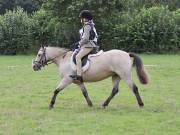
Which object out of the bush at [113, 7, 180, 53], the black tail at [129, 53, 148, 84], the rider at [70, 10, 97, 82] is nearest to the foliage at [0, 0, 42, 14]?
the bush at [113, 7, 180, 53]

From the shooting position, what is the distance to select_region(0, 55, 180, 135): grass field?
10305mm

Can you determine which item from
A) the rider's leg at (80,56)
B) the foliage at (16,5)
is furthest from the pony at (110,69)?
the foliage at (16,5)

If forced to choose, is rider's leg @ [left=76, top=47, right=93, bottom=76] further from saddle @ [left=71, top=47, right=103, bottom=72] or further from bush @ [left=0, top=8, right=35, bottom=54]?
bush @ [left=0, top=8, right=35, bottom=54]

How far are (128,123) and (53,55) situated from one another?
3.79 meters

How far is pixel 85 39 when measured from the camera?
1312 cm

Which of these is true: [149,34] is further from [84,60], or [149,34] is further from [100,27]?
[84,60]

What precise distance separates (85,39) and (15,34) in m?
25.7

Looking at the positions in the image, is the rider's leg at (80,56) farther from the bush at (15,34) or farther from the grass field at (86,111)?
the bush at (15,34)

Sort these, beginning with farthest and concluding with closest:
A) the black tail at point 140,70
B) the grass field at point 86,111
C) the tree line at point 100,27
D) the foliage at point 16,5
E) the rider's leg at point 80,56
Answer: the foliage at point 16,5 → the tree line at point 100,27 → the black tail at point 140,70 → the rider's leg at point 80,56 → the grass field at point 86,111

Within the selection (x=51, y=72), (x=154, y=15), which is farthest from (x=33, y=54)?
(x=51, y=72)

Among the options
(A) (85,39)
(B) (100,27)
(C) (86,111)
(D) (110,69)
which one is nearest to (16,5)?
(B) (100,27)

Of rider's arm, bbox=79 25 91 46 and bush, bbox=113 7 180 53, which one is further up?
rider's arm, bbox=79 25 91 46

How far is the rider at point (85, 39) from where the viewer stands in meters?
13.1

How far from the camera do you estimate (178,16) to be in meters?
38.1
